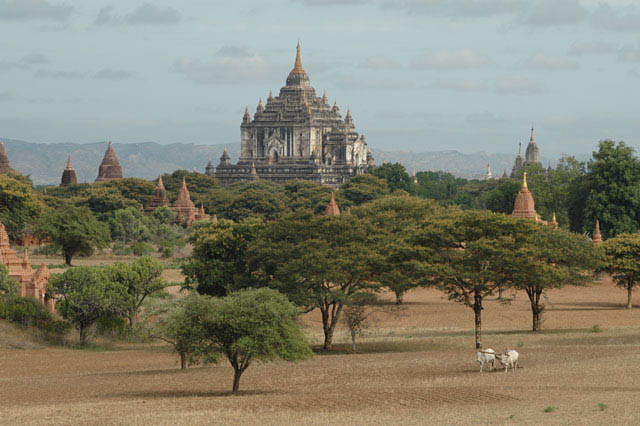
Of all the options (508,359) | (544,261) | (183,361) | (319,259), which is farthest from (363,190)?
(508,359)

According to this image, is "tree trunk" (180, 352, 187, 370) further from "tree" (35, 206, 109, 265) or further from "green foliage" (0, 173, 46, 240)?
"green foliage" (0, 173, 46, 240)

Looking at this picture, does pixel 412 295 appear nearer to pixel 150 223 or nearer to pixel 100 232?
pixel 100 232

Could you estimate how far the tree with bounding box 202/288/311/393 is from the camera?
32.1 metres

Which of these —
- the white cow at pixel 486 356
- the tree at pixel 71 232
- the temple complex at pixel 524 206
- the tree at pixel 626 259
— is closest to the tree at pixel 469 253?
the white cow at pixel 486 356

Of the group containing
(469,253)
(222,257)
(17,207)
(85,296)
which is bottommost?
(85,296)

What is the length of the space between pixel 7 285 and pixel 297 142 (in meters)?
127

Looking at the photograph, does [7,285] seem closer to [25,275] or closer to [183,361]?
[25,275]

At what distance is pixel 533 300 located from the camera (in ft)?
164

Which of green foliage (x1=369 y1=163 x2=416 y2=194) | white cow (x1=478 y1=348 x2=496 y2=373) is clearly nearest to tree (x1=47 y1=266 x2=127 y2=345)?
white cow (x1=478 y1=348 x2=496 y2=373)

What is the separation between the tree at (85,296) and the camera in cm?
4888

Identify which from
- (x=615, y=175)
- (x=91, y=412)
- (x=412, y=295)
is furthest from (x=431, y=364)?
(x=615, y=175)

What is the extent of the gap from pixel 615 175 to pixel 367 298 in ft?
172

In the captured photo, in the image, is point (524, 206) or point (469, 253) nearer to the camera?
point (469, 253)

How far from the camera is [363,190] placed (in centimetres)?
12644
